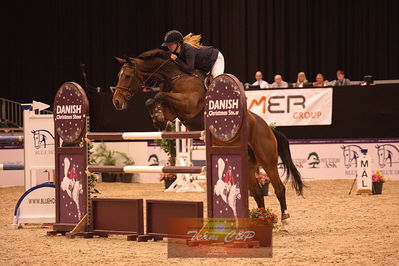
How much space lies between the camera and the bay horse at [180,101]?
6391 mm

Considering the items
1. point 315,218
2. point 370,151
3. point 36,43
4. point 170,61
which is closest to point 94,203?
point 170,61

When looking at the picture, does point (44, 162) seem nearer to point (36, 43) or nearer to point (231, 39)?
point (231, 39)

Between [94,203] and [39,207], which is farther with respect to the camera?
[39,207]

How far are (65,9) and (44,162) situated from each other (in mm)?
12311

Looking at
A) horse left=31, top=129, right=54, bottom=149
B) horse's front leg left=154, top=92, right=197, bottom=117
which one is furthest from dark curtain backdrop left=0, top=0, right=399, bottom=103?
horse's front leg left=154, top=92, right=197, bottom=117

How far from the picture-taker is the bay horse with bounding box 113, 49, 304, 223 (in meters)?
6.39

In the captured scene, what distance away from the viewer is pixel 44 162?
287 inches

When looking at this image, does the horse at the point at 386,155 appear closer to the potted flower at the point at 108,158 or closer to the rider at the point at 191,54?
the potted flower at the point at 108,158

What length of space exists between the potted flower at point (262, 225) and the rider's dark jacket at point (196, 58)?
1.69 metres

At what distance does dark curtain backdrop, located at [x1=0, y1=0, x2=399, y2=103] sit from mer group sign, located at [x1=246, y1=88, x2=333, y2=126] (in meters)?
4.11

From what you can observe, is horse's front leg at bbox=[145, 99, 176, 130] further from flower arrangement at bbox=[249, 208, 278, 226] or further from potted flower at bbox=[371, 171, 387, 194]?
potted flower at bbox=[371, 171, 387, 194]

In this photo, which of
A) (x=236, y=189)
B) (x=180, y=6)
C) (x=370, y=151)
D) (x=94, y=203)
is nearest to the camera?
(x=236, y=189)

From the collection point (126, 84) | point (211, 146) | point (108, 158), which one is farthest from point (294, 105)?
point (211, 146)

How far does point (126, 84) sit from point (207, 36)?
11663mm
